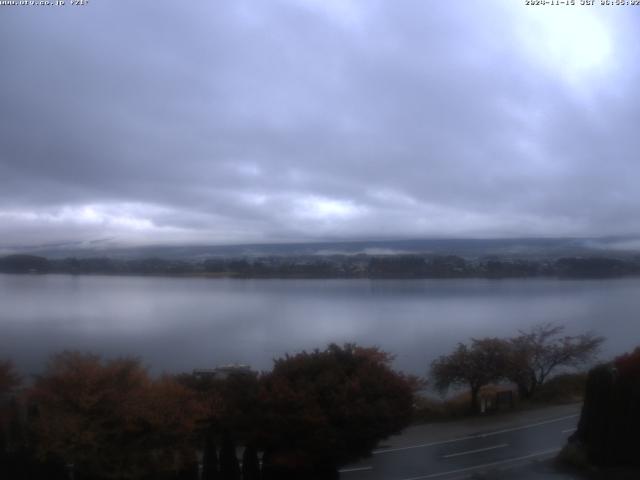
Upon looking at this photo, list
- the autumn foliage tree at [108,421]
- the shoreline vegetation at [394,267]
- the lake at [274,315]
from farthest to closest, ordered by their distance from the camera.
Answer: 1. the shoreline vegetation at [394,267]
2. the lake at [274,315]
3. the autumn foliage tree at [108,421]

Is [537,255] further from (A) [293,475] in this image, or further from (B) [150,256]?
(A) [293,475]

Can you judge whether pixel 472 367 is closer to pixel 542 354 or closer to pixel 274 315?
pixel 542 354

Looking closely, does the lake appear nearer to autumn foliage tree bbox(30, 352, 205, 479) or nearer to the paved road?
autumn foliage tree bbox(30, 352, 205, 479)

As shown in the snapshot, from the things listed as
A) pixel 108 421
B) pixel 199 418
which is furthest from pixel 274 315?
pixel 108 421

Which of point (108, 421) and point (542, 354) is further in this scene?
point (542, 354)

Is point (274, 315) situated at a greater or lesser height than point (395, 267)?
lesser

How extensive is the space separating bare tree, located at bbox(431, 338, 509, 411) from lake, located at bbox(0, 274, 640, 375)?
4.67ft

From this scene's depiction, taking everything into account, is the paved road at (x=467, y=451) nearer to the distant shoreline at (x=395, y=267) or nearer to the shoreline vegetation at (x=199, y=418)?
the shoreline vegetation at (x=199, y=418)

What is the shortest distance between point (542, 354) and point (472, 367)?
16.0 feet

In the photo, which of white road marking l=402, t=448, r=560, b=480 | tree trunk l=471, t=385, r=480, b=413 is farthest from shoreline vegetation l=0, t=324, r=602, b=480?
tree trunk l=471, t=385, r=480, b=413

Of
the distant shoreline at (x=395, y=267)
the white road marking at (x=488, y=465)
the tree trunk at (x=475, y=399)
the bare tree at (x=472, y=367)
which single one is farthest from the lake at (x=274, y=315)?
the white road marking at (x=488, y=465)

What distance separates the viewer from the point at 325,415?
39.4ft

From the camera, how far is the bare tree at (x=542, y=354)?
77.6 feet

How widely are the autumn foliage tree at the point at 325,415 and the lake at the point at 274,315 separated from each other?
5963 millimetres
